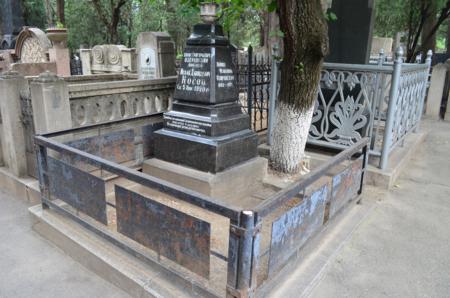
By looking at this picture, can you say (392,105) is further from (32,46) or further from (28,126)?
(32,46)

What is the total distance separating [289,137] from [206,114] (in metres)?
1.29

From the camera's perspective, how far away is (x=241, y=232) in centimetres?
212

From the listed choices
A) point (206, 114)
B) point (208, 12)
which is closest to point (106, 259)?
point (206, 114)


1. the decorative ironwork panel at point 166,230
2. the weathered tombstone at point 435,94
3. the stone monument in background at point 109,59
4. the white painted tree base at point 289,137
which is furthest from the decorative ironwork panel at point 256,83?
the stone monument in background at point 109,59

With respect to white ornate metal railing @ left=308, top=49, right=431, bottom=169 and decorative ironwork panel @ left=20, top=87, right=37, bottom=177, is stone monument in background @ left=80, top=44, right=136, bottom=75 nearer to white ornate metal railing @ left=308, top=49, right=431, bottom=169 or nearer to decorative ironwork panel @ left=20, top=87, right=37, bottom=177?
decorative ironwork panel @ left=20, top=87, right=37, bottom=177

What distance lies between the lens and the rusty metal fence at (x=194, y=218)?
223 centimetres

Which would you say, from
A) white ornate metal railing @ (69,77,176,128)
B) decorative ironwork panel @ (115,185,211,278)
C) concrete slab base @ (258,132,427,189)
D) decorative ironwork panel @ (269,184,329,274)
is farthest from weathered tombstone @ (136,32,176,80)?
decorative ironwork panel @ (269,184,329,274)

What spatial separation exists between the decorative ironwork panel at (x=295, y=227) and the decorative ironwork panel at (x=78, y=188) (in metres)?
1.48

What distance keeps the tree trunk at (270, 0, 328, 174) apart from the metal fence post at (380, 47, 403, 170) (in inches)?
39.8

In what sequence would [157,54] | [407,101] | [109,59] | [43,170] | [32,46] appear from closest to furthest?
[43,170] → [407,101] → [157,54] → [32,46] → [109,59]

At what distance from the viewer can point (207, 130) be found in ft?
14.1

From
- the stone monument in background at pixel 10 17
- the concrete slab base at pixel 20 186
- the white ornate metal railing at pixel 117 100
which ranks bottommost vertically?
the concrete slab base at pixel 20 186

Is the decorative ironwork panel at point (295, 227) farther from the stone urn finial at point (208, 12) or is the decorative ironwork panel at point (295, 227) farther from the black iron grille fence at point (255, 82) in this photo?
the black iron grille fence at point (255, 82)

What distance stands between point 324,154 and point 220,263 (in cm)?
329
